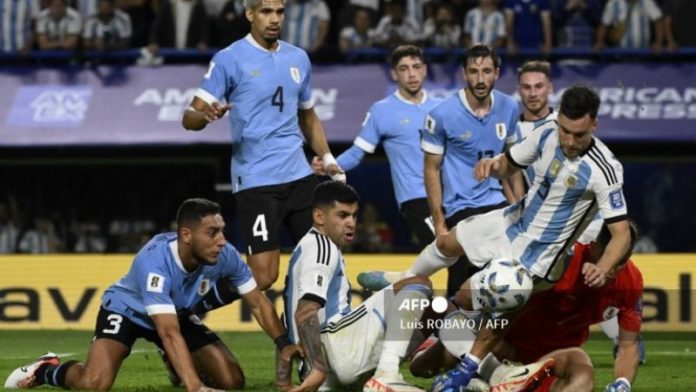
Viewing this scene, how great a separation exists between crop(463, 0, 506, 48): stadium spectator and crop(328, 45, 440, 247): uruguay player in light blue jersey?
15.6 feet

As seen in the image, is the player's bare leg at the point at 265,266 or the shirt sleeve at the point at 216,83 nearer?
the shirt sleeve at the point at 216,83

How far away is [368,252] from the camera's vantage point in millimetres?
18141

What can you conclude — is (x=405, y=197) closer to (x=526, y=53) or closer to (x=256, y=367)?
(x=256, y=367)

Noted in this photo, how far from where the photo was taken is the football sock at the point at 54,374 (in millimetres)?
8852

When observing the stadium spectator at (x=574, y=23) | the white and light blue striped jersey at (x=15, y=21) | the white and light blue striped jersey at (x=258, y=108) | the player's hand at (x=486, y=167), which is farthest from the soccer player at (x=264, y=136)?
the white and light blue striped jersey at (x=15, y=21)

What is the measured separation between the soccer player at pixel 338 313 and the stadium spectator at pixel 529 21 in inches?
348

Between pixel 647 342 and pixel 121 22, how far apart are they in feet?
26.0

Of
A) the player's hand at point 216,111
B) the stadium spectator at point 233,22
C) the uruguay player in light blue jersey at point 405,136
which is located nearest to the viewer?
the player's hand at point 216,111

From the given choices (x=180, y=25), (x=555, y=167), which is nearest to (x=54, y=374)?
(x=555, y=167)

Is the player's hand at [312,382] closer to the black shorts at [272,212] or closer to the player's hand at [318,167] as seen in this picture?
the black shorts at [272,212]

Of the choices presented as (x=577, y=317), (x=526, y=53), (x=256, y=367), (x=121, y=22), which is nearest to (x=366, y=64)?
(x=526, y=53)

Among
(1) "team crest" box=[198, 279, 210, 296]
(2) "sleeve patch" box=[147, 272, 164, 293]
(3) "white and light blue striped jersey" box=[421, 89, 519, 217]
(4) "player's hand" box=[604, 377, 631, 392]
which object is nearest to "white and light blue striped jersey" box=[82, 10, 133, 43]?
(3) "white and light blue striped jersey" box=[421, 89, 519, 217]

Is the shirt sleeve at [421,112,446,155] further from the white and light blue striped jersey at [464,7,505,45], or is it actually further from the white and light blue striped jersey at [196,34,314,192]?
the white and light blue striped jersey at [464,7,505,45]

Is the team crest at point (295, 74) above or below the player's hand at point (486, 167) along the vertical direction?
above
